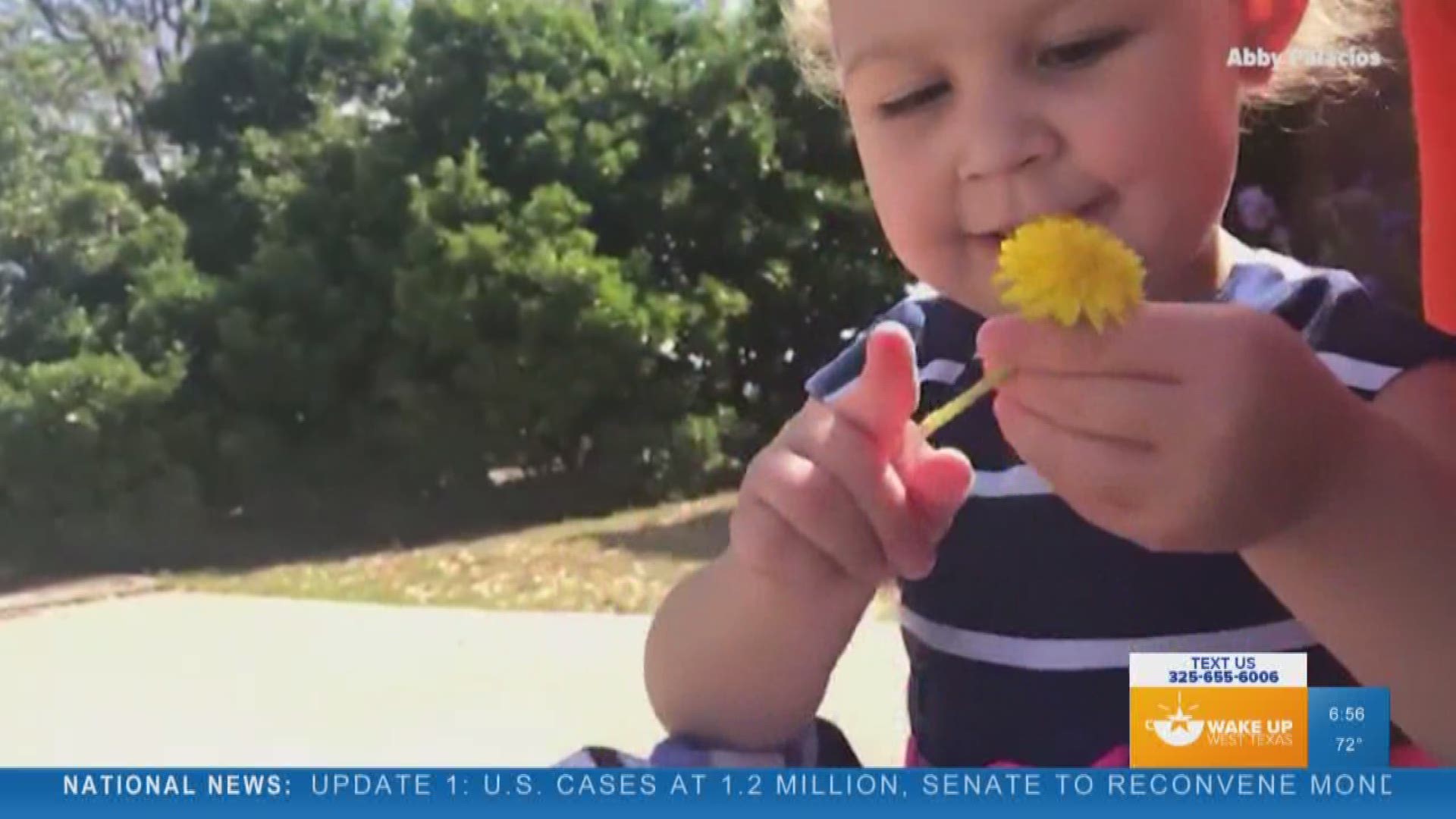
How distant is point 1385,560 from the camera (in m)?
0.46

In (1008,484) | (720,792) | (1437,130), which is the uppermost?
(1437,130)

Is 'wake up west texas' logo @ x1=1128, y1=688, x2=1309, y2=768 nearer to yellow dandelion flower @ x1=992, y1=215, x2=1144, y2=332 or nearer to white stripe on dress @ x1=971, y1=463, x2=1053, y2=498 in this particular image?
white stripe on dress @ x1=971, y1=463, x2=1053, y2=498

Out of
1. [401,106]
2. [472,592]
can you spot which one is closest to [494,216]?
[401,106]

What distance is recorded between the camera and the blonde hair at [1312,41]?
56cm

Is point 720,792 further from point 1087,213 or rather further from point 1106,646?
point 1087,213

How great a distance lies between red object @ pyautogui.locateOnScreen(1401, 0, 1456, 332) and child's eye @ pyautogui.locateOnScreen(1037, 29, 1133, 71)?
0.18 metres

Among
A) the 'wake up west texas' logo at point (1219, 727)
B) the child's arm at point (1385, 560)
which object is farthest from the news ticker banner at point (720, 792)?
the child's arm at point (1385, 560)

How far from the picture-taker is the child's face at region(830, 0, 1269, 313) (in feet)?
1.65

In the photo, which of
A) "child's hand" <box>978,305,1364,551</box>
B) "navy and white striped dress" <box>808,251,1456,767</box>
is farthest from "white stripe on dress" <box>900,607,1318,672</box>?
"child's hand" <box>978,305,1364,551</box>

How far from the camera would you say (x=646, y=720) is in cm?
68

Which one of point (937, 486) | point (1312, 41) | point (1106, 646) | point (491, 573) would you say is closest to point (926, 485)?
point (937, 486)

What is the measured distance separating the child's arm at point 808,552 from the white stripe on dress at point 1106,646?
0.06 metres

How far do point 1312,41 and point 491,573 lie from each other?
45cm

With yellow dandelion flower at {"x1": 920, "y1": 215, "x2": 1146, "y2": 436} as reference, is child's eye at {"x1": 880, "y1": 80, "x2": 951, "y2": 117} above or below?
above
